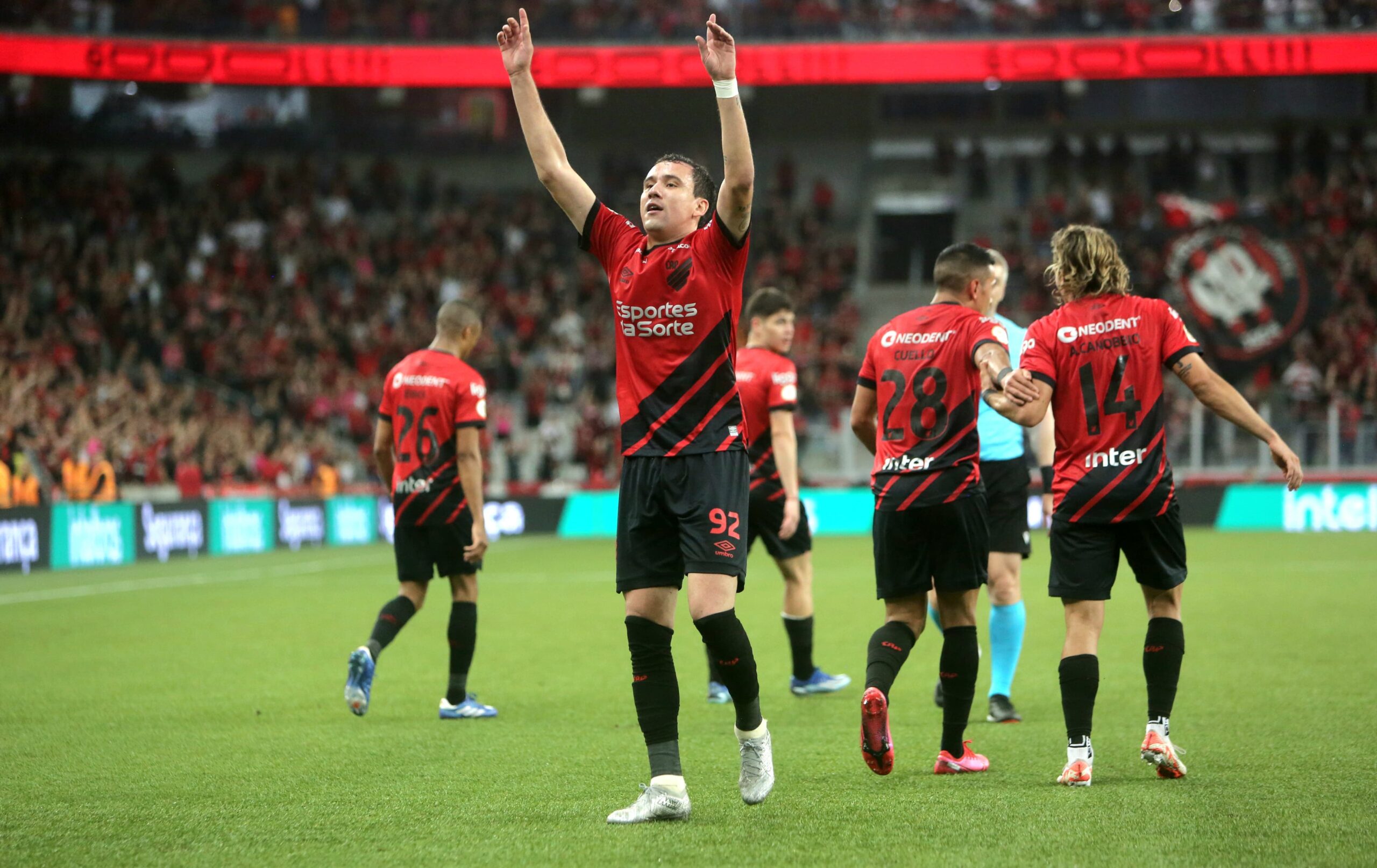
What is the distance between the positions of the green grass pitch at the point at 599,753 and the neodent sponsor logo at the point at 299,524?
31.6 ft

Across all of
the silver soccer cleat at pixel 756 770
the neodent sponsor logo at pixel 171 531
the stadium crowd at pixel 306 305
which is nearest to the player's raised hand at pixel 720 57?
the silver soccer cleat at pixel 756 770

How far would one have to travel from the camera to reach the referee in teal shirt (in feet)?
23.8

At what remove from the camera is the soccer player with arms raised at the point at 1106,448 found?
5.46 meters

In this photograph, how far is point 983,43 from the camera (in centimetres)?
3184

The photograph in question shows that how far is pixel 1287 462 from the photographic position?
5.27 m

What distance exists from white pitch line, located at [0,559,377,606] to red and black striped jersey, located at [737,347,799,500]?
355 inches

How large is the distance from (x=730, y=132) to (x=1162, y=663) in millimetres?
2758

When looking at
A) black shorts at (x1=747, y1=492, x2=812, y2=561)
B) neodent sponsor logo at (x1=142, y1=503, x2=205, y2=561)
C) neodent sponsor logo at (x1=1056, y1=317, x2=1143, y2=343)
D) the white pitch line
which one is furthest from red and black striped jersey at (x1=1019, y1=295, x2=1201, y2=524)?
neodent sponsor logo at (x1=142, y1=503, x2=205, y2=561)

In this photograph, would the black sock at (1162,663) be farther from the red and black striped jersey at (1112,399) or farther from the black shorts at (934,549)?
the black shorts at (934,549)

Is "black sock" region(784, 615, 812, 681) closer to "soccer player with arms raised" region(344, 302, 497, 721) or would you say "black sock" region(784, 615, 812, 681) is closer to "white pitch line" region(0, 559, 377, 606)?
"soccer player with arms raised" region(344, 302, 497, 721)

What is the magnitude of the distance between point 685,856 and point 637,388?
1.57 meters

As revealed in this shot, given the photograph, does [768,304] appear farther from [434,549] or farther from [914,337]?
[914,337]

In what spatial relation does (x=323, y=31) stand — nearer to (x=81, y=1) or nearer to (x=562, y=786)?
(x=81, y=1)

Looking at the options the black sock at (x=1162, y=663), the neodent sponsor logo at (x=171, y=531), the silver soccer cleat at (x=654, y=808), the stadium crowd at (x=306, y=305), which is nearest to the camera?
the silver soccer cleat at (x=654, y=808)
